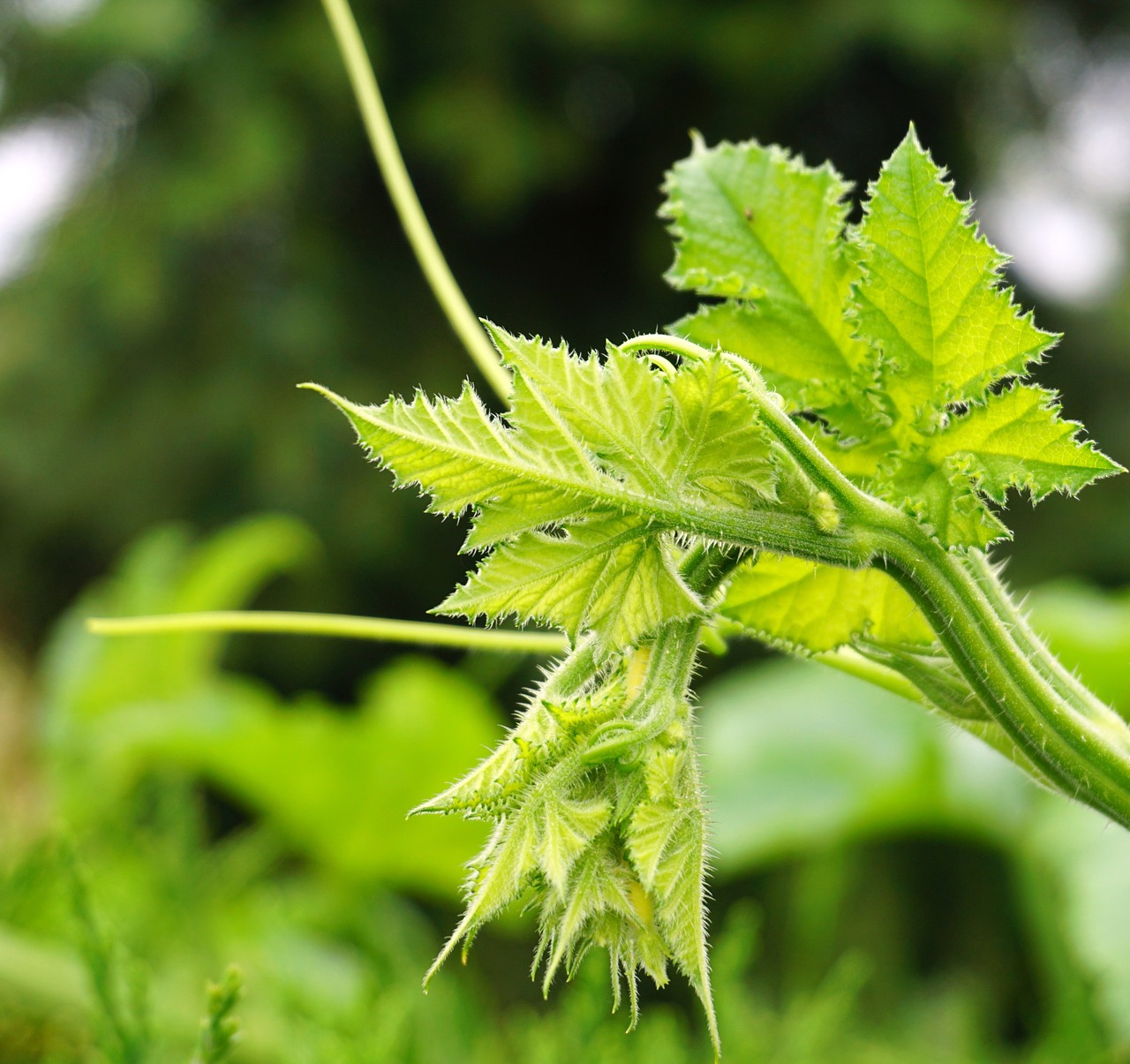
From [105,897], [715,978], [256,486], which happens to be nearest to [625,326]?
[256,486]

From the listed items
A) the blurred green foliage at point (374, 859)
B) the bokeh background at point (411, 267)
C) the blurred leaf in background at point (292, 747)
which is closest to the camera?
the blurred green foliage at point (374, 859)

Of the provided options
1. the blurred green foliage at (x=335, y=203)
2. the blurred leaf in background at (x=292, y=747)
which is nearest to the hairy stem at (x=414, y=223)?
the blurred leaf in background at (x=292, y=747)

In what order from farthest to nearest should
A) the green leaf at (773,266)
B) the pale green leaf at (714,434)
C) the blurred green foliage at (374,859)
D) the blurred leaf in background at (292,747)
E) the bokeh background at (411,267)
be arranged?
the bokeh background at (411,267) < the blurred leaf in background at (292,747) < the blurred green foliage at (374,859) < the green leaf at (773,266) < the pale green leaf at (714,434)

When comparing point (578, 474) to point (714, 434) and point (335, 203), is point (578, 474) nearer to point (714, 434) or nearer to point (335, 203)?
point (714, 434)

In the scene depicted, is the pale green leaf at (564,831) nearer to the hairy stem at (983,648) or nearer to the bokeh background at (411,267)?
the hairy stem at (983,648)

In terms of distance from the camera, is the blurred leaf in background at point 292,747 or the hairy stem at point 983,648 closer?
the hairy stem at point 983,648

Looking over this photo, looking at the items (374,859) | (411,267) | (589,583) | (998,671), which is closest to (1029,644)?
(998,671)

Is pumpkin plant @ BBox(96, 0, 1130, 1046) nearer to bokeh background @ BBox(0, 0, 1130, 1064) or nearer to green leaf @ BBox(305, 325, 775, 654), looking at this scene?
green leaf @ BBox(305, 325, 775, 654)

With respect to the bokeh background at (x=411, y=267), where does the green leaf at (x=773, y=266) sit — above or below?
below
